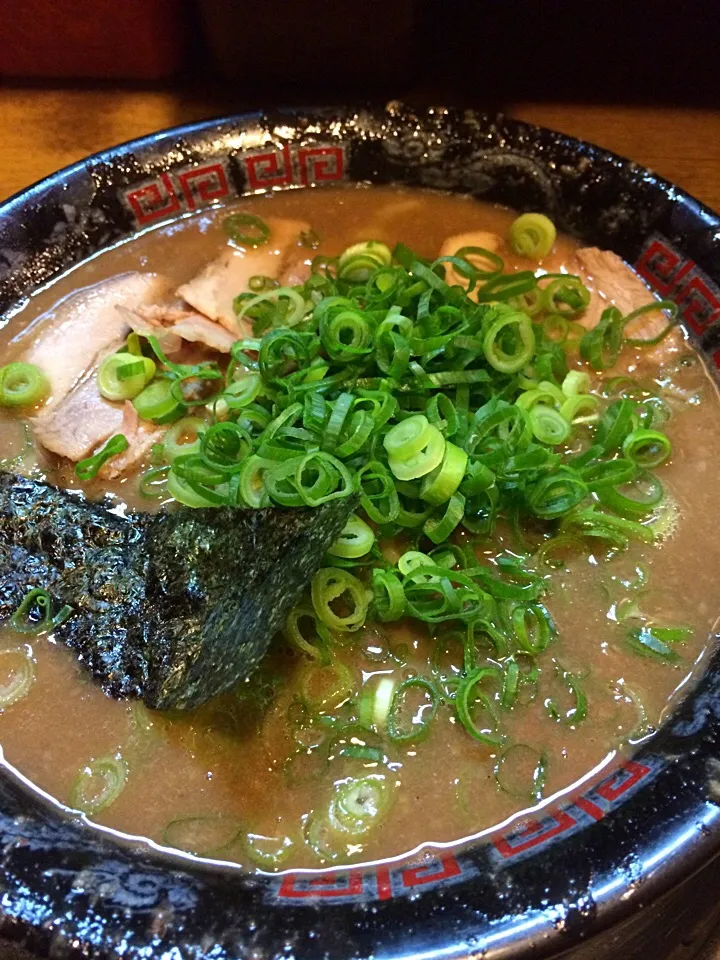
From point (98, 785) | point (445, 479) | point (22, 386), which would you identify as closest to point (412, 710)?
point (445, 479)

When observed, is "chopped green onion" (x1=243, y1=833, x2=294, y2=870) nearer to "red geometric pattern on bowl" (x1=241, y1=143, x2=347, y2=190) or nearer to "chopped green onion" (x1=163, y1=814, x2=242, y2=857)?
"chopped green onion" (x1=163, y1=814, x2=242, y2=857)

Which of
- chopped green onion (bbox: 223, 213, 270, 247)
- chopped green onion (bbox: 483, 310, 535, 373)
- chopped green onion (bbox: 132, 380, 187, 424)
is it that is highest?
chopped green onion (bbox: 483, 310, 535, 373)

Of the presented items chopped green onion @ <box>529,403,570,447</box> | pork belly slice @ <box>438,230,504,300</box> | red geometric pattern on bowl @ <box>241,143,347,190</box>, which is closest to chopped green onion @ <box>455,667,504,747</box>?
chopped green onion @ <box>529,403,570,447</box>

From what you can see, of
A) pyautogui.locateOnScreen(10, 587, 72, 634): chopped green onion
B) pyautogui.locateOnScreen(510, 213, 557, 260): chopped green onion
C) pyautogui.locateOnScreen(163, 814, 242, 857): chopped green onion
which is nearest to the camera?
pyautogui.locateOnScreen(163, 814, 242, 857): chopped green onion

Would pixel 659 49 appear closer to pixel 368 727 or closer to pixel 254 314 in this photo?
pixel 254 314

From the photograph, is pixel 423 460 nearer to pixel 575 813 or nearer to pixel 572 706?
pixel 572 706

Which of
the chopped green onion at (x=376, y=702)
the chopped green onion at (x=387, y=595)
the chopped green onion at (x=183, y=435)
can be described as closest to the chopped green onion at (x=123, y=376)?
the chopped green onion at (x=183, y=435)

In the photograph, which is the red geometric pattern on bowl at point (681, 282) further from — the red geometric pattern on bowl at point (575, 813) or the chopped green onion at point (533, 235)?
the red geometric pattern on bowl at point (575, 813)
